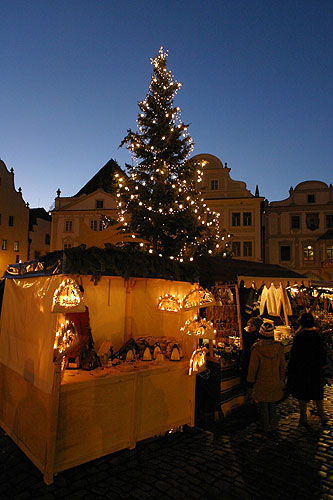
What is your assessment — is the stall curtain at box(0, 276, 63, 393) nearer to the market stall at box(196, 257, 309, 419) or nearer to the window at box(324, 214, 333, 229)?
the market stall at box(196, 257, 309, 419)

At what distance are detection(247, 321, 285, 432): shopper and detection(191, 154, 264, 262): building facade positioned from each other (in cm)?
2400

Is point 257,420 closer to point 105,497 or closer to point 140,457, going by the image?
point 140,457

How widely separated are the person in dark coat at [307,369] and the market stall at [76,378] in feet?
6.46

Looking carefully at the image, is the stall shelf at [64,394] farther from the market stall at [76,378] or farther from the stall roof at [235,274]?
the stall roof at [235,274]

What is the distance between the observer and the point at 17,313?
5.74 metres

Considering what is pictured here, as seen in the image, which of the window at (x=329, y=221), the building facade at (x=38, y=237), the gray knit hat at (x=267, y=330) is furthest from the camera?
the building facade at (x=38, y=237)

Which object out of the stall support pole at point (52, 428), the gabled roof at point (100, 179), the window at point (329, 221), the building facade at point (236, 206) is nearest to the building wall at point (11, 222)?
the gabled roof at point (100, 179)

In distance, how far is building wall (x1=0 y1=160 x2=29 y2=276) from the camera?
32375 millimetres

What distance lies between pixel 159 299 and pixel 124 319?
94 centimetres

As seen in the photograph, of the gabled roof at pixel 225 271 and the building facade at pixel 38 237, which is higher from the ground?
the building facade at pixel 38 237

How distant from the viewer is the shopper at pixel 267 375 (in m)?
5.82

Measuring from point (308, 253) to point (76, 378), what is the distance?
29.3 metres

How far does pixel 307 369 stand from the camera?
6.29m

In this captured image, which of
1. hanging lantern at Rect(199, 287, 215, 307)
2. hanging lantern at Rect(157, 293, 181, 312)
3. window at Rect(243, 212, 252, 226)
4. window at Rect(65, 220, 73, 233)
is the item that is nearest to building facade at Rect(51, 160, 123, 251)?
window at Rect(65, 220, 73, 233)
